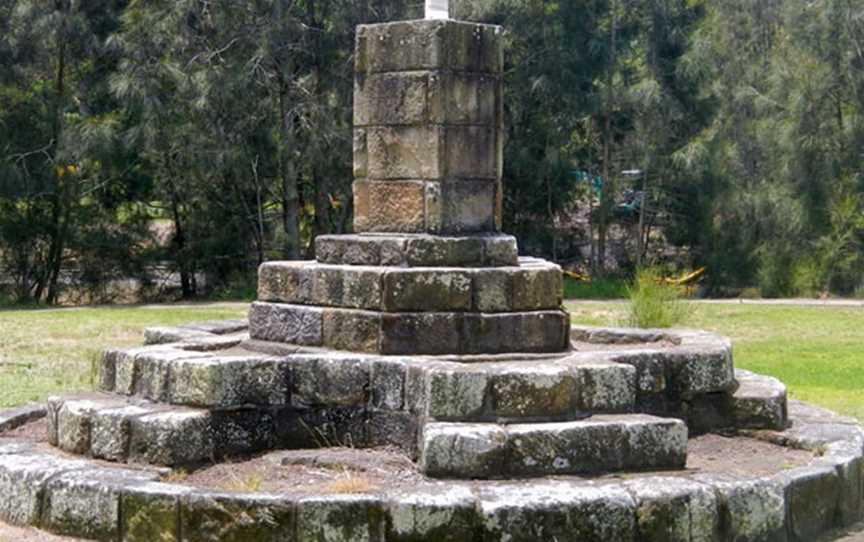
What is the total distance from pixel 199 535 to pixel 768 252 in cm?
2199

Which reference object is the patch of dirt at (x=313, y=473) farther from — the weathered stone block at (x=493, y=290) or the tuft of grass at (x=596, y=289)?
the tuft of grass at (x=596, y=289)

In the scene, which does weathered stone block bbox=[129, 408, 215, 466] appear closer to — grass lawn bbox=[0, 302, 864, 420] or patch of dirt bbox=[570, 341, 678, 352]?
patch of dirt bbox=[570, 341, 678, 352]

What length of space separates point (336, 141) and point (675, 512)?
17674 mm

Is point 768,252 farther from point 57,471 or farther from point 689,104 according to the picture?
point 57,471

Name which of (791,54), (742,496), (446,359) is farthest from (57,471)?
(791,54)

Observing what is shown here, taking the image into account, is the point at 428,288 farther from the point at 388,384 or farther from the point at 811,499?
the point at 811,499

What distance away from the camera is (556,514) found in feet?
18.9

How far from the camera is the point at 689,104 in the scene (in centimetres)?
2658

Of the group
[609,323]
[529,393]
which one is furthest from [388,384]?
[609,323]

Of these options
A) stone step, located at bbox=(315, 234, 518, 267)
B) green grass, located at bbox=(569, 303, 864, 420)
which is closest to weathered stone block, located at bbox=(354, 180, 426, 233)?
stone step, located at bbox=(315, 234, 518, 267)

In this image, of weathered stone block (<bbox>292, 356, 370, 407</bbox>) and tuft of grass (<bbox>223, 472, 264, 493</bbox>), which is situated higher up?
weathered stone block (<bbox>292, 356, 370, 407</bbox>)

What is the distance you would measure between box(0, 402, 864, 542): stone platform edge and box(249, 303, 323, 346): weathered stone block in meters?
1.75

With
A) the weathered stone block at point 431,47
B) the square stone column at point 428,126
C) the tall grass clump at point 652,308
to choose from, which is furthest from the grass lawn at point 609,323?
the weathered stone block at point 431,47

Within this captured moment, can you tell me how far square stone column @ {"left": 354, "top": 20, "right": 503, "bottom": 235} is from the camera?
7.86 metres
